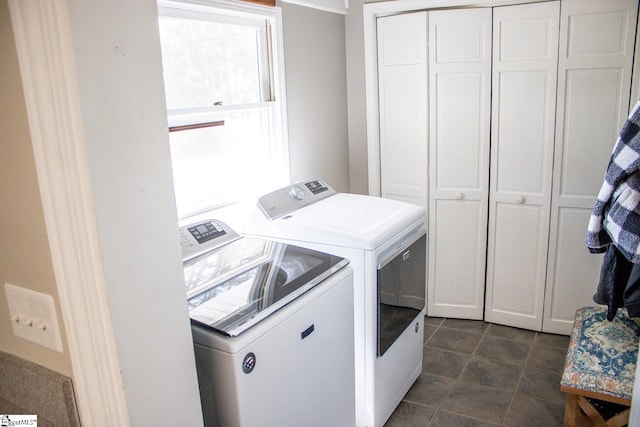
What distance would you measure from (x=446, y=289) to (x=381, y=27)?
1724 mm

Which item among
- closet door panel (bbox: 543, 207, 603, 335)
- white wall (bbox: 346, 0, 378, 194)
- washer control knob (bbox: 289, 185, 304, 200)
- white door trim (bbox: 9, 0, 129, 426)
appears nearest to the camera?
white door trim (bbox: 9, 0, 129, 426)

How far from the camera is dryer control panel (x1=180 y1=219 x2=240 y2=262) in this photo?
6.83 ft

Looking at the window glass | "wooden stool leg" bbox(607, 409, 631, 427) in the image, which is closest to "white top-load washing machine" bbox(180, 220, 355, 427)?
the window glass

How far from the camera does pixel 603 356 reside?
88.6 inches

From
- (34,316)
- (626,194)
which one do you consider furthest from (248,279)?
(626,194)

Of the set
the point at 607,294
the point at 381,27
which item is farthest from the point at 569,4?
the point at 607,294

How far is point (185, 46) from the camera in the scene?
7.64 ft

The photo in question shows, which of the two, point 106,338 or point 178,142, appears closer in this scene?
point 106,338

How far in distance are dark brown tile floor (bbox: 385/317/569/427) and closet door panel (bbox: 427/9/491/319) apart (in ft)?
0.80

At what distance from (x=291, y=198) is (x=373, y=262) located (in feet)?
2.18

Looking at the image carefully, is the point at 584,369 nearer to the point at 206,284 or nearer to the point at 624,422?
the point at 624,422

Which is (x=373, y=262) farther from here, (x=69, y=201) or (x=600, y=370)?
(x=69, y=201)

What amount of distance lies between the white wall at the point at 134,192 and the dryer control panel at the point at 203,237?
3.05 ft

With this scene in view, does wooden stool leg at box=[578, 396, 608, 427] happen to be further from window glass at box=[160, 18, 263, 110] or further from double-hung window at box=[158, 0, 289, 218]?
window glass at box=[160, 18, 263, 110]
